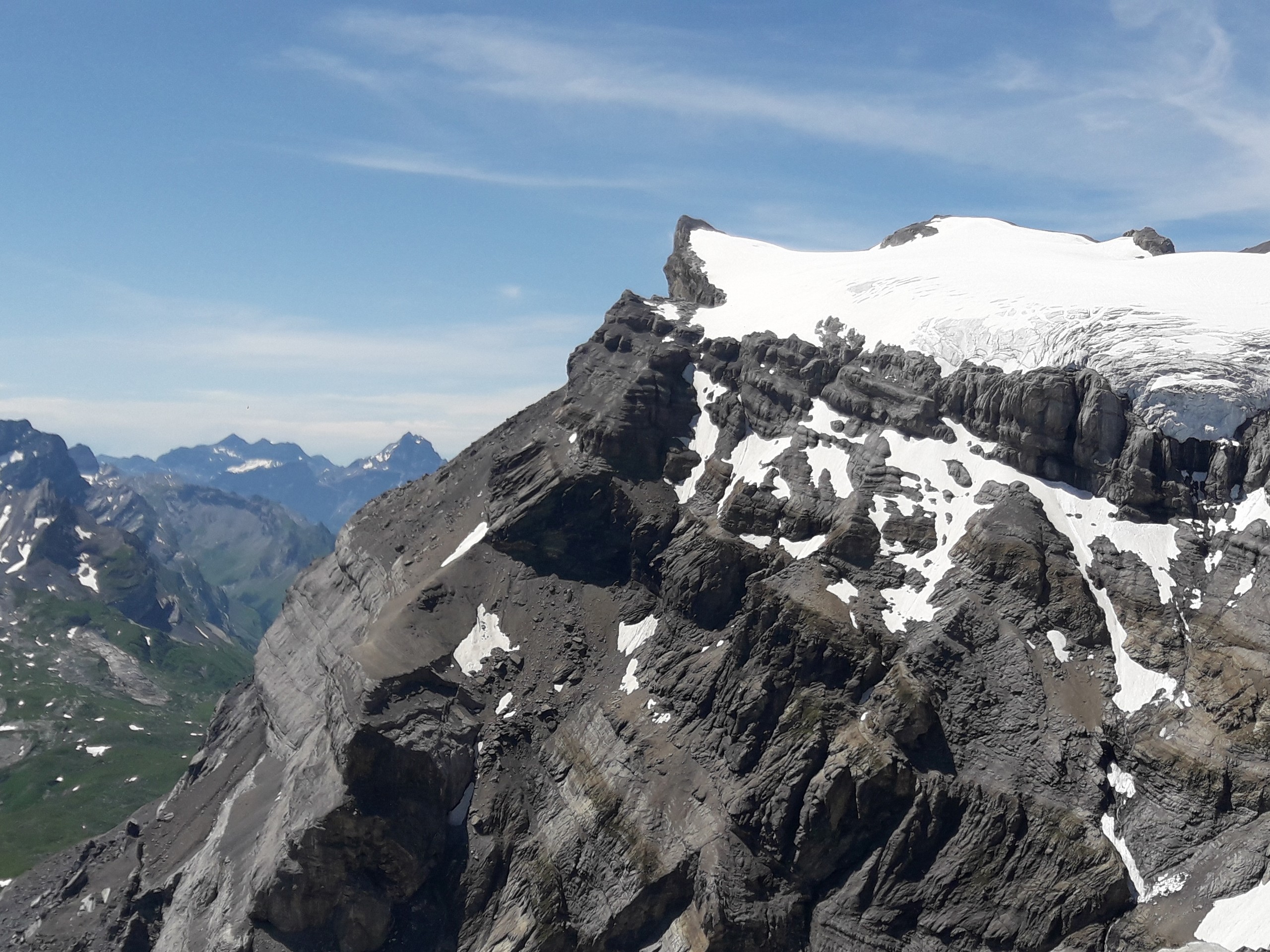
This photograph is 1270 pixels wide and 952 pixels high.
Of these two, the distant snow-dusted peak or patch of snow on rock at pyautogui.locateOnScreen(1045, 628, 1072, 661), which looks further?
the distant snow-dusted peak

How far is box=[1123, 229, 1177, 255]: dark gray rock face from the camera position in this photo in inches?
4510

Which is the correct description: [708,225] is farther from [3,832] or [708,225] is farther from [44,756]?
[44,756]

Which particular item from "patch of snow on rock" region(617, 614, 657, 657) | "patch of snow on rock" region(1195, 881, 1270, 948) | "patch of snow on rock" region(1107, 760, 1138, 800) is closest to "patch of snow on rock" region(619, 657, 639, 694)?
"patch of snow on rock" region(617, 614, 657, 657)

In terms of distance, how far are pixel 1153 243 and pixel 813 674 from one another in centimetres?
7406

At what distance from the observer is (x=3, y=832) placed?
16475 cm

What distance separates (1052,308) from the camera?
90438 mm

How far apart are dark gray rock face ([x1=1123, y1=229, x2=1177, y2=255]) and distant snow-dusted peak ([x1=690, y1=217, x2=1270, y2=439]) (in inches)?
38.5

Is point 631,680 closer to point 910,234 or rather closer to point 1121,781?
point 1121,781

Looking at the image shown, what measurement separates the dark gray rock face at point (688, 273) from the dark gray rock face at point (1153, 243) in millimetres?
48924

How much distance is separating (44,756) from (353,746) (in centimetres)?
15318

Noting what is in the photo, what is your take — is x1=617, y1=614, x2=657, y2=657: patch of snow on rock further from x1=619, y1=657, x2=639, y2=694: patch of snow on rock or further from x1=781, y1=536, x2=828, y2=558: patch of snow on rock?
x1=781, y1=536, x2=828, y2=558: patch of snow on rock

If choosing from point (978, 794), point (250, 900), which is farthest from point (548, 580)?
point (978, 794)

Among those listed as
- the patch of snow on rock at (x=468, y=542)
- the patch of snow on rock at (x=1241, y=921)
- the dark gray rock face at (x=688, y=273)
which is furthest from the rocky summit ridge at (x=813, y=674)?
the dark gray rock face at (x=688, y=273)

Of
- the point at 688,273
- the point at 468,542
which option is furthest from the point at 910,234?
the point at 468,542
